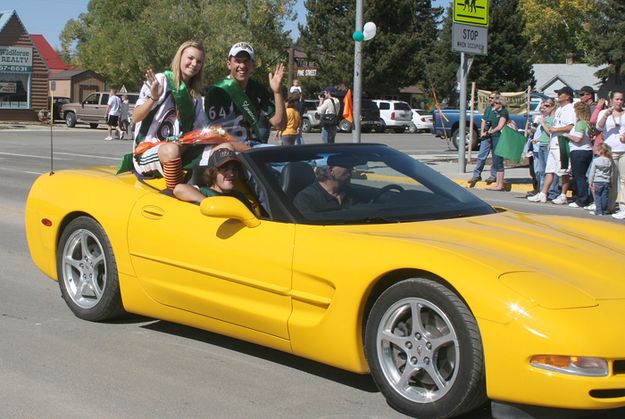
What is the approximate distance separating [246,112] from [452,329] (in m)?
3.19

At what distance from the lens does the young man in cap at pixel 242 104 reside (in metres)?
6.34

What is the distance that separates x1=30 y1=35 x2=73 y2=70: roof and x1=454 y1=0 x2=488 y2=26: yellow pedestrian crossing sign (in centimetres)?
6940

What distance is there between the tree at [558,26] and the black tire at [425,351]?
86.7 m

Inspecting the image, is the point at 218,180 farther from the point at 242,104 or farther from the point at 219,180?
the point at 242,104

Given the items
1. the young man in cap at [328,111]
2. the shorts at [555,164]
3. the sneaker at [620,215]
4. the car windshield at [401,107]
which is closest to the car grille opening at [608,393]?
the sneaker at [620,215]

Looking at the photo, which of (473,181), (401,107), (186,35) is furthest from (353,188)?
(186,35)

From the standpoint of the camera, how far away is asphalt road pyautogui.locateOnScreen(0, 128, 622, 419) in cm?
405

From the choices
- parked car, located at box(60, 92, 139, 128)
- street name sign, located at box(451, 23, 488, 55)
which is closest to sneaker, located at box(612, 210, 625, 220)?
street name sign, located at box(451, 23, 488, 55)

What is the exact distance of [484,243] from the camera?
415cm

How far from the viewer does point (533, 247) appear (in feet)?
13.7

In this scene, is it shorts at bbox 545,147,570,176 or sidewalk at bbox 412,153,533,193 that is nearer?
shorts at bbox 545,147,570,176

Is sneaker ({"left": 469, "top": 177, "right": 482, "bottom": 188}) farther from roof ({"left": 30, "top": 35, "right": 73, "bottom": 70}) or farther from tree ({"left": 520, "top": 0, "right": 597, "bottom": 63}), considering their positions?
tree ({"left": 520, "top": 0, "right": 597, "bottom": 63})

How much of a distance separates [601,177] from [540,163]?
2048mm

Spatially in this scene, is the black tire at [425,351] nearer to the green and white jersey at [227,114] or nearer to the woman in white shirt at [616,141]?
the green and white jersey at [227,114]
